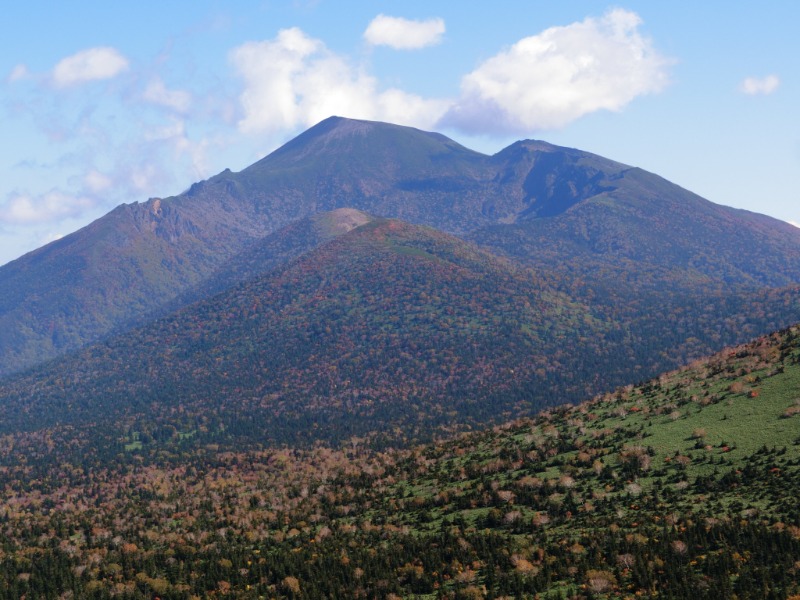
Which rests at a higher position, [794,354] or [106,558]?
[794,354]

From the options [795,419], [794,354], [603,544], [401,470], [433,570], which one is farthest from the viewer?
[401,470]

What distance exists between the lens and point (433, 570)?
85.1m

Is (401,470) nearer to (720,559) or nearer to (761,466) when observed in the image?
(761,466)

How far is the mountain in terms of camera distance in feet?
237

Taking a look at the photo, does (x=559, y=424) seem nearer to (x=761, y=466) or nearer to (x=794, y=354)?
(x=794, y=354)

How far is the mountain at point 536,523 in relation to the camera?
7225cm

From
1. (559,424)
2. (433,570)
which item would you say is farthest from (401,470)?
(433,570)

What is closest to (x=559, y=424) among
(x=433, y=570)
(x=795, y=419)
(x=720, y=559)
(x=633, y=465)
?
(x=633, y=465)

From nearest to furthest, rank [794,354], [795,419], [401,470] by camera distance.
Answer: [795,419], [794,354], [401,470]

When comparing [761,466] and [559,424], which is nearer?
[761,466]

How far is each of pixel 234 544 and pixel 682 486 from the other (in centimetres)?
6452

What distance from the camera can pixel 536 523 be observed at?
92625 mm

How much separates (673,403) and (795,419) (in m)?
27.4

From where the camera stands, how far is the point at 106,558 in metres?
121
